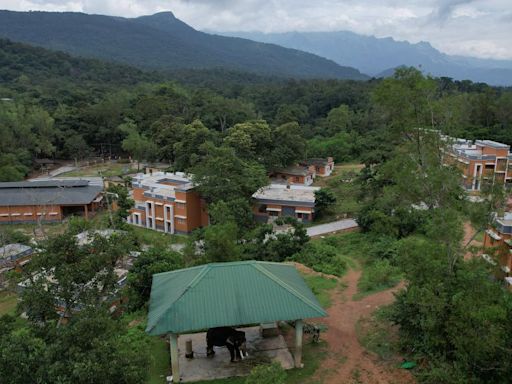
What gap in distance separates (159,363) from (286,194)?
21.3 m

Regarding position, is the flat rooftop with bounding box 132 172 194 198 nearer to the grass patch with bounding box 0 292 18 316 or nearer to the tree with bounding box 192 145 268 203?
the tree with bounding box 192 145 268 203

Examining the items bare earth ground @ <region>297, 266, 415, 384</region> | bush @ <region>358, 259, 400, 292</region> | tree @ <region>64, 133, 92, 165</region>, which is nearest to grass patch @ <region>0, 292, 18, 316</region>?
bare earth ground @ <region>297, 266, 415, 384</region>

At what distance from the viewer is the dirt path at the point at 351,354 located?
1053 centimetres

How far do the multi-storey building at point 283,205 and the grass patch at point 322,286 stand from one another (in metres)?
13.3

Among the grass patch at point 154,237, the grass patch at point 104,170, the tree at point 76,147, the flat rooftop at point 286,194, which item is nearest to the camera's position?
the grass patch at point 154,237

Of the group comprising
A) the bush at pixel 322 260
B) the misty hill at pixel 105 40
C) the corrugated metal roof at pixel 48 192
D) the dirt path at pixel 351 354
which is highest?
the misty hill at pixel 105 40

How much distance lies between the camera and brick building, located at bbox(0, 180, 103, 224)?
33656 millimetres

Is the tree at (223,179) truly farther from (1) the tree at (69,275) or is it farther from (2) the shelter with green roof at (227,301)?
(1) the tree at (69,275)

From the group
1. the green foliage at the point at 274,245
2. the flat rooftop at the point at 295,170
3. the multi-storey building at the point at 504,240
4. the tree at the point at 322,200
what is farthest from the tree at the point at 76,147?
the multi-storey building at the point at 504,240

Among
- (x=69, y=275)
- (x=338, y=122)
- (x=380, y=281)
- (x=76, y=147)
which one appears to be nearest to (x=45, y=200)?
(x=76, y=147)

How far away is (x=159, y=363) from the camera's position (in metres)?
11.5

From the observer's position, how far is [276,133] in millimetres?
41531

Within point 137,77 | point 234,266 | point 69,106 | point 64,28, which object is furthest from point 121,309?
point 64,28

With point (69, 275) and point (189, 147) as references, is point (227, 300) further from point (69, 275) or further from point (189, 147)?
point (189, 147)
